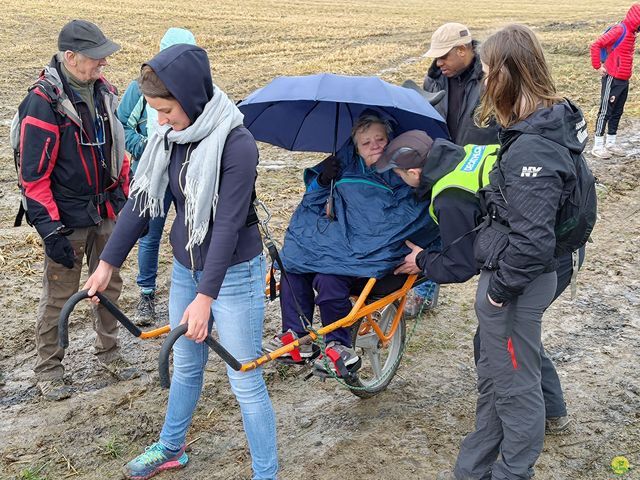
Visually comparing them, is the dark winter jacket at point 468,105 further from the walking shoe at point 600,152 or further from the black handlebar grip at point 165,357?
the walking shoe at point 600,152

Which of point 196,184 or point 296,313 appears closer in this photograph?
point 196,184

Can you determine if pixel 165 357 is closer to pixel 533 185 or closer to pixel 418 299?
pixel 533 185

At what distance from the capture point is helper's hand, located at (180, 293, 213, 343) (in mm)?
3195

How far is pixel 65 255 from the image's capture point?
4473 mm

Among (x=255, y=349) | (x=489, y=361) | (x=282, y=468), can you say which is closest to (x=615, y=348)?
(x=489, y=361)

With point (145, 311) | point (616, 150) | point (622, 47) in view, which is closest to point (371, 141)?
point (145, 311)

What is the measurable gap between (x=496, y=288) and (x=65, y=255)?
263 cm

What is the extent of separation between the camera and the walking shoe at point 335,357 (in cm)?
412

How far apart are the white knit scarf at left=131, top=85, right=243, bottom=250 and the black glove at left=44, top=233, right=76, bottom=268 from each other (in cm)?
124

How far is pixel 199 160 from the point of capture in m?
3.21

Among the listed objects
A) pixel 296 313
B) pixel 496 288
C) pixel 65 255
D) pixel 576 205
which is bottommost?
pixel 296 313

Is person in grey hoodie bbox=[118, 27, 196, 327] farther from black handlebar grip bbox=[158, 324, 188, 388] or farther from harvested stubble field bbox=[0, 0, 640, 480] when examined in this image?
black handlebar grip bbox=[158, 324, 188, 388]

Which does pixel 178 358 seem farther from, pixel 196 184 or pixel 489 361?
pixel 489 361

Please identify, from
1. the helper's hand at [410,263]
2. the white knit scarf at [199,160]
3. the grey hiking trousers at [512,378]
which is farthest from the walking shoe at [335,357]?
the white knit scarf at [199,160]
